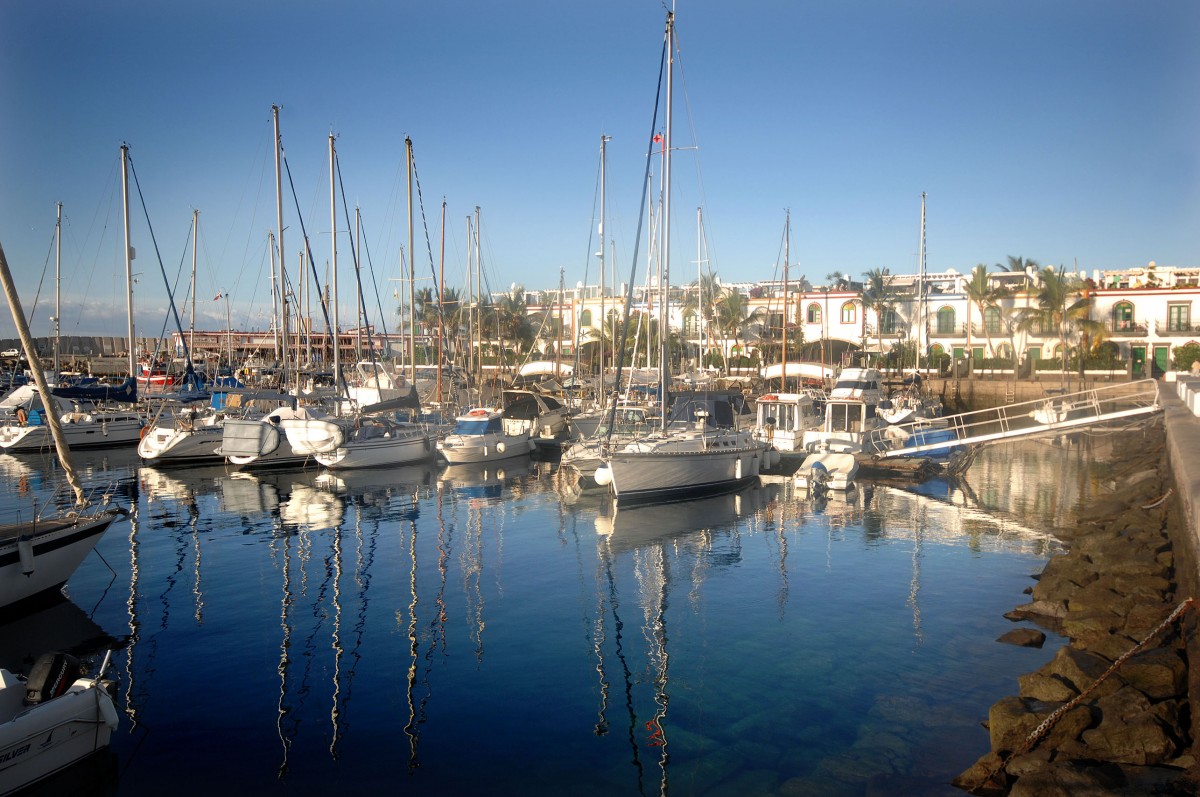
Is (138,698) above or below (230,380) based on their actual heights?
below

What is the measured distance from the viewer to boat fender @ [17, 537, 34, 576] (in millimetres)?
16547

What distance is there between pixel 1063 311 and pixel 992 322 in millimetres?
6826

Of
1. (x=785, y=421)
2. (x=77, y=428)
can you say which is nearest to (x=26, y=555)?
(x=785, y=421)

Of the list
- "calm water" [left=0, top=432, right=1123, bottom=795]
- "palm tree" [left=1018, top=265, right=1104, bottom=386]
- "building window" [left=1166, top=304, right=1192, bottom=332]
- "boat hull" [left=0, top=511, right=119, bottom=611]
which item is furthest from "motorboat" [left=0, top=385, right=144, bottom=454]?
"building window" [left=1166, top=304, right=1192, bottom=332]

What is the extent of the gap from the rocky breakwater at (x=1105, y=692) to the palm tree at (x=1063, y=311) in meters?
51.3

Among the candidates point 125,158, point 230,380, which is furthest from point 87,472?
point 230,380

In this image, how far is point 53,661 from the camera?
1070 cm

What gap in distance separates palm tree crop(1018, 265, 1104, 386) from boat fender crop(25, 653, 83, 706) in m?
65.9

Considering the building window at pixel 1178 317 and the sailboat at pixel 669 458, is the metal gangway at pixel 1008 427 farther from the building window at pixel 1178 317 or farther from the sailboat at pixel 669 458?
the building window at pixel 1178 317

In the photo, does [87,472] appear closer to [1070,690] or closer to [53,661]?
[53,661]

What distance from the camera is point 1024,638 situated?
50.3 feet

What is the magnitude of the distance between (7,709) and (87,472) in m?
32.2

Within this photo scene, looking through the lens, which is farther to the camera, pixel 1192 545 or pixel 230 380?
pixel 230 380

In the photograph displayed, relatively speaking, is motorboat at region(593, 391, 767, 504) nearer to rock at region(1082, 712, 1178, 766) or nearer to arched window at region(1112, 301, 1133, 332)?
rock at region(1082, 712, 1178, 766)
